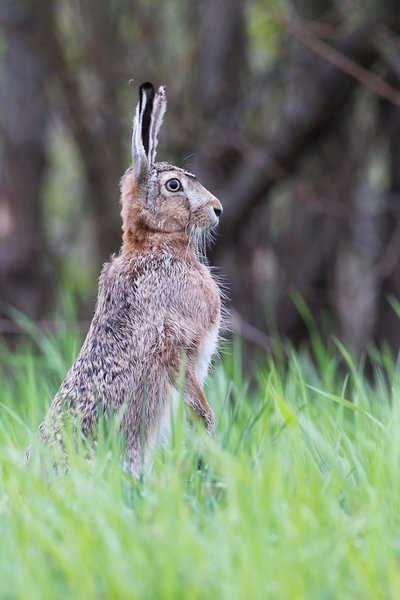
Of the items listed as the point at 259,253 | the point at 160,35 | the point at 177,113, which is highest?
the point at 160,35

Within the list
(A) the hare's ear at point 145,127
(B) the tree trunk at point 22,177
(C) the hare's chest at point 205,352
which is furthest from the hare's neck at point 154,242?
(B) the tree trunk at point 22,177

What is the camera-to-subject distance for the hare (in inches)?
159

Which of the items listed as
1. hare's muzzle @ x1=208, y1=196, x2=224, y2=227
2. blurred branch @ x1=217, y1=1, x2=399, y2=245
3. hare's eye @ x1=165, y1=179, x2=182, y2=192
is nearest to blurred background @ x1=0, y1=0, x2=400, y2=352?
blurred branch @ x1=217, y1=1, x2=399, y2=245

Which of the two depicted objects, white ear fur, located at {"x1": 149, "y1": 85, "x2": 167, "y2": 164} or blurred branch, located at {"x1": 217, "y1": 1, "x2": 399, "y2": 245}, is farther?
blurred branch, located at {"x1": 217, "y1": 1, "x2": 399, "y2": 245}

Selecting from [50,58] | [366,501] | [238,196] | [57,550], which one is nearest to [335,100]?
[238,196]

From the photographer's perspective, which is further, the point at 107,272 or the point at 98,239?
the point at 98,239

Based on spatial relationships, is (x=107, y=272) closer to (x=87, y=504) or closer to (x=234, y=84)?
(x=87, y=504)

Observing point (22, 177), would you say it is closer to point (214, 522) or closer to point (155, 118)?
point (155, 118)

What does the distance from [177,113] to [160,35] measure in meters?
1.66

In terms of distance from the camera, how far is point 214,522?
288cm

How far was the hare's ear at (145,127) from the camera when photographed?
13.7 feet

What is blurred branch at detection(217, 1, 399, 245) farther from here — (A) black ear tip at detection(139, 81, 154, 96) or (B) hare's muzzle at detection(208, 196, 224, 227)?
(A) black ear tip at detection(139, 81, 154, 96)

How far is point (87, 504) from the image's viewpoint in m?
2.93

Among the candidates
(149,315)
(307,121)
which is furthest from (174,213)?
(307,121)
